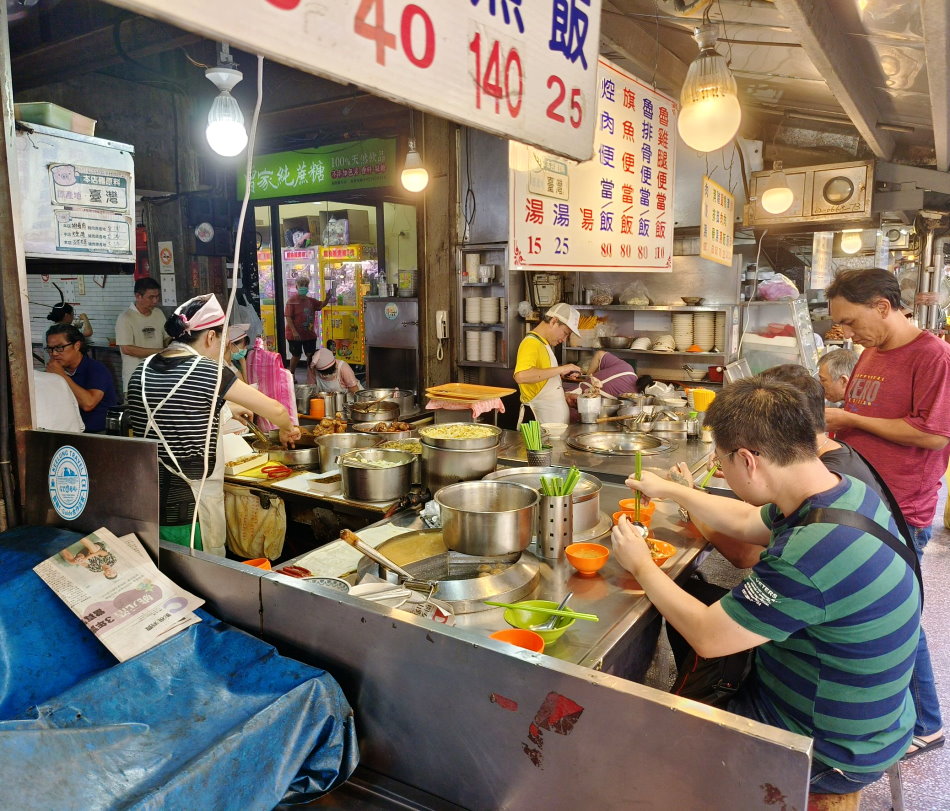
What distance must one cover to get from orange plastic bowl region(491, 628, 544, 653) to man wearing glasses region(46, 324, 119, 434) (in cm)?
440

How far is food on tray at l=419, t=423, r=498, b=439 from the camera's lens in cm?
329

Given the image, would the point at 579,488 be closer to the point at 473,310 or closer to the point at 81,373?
the point at 81,373

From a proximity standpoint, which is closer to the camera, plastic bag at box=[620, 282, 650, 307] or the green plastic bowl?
the green plastic bowl

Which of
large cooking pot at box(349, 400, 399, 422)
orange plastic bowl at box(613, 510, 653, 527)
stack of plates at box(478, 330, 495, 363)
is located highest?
stack of plates at box(478, 330, 495, 363)

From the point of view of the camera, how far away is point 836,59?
3.82 m

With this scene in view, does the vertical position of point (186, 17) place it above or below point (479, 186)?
below

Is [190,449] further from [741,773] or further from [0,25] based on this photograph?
[741,773]

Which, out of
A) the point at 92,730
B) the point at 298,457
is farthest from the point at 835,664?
the point at 298,457

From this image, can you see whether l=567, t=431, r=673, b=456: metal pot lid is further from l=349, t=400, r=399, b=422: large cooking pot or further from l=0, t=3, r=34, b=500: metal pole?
l=0, t=3, r=34, b=500: metal pole

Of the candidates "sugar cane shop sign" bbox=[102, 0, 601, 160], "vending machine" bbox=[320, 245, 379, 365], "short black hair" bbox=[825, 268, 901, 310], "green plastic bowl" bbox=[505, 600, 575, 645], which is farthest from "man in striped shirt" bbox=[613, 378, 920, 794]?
"vending machine" bbox=[320, 245, 379, 365]

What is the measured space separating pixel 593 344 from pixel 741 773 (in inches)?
269

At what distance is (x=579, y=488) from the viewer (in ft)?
9.30

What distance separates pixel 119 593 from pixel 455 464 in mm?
1658

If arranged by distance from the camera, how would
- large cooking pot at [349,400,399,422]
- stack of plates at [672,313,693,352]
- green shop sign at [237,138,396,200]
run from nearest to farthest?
large cooking pot at [349,400,399,422] < stack of plates at [672,313,693,352] < green shop sign at [237,138,396,200]
